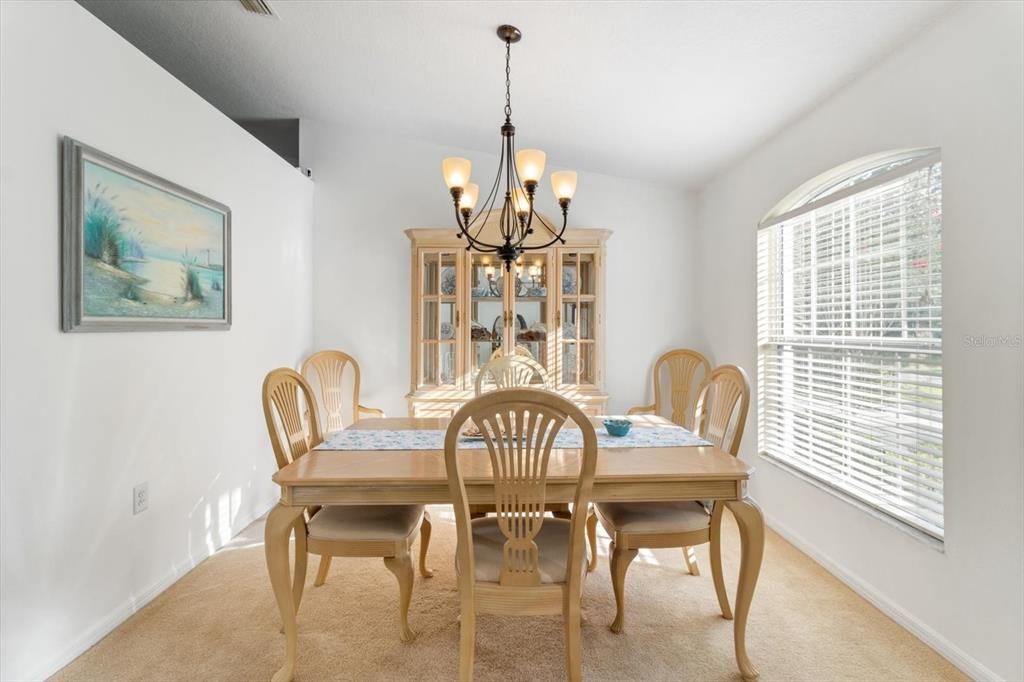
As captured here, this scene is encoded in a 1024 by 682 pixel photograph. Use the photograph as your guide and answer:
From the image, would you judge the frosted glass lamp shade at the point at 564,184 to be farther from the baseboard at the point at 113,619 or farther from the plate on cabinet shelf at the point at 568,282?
the baseboard at the point at 113,619

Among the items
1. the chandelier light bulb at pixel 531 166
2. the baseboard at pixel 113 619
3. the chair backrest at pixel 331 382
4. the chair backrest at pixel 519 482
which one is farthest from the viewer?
the chair backrest at pixel 331 382

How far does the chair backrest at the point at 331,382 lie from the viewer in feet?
11.8

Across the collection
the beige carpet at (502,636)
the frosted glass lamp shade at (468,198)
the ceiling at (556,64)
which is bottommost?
the beige carpet at (502,636)

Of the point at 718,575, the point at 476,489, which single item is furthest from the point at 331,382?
the point at 718,575

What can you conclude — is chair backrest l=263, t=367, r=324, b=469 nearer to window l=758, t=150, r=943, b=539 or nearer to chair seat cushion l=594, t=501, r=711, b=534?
chair seat cushion l=594, t=501, r=711, b=534

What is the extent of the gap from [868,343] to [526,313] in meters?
2.11

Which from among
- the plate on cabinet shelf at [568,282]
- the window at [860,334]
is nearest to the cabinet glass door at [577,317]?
the plate on cabinet shelf at [568,282]

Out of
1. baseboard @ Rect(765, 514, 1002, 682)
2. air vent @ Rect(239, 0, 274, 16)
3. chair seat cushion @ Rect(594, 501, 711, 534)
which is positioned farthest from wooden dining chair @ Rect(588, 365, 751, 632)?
air vent @ Rect(239, 0, 274, 16)

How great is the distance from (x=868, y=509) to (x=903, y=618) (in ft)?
1.40

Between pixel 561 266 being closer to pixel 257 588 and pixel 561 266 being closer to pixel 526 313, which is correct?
pixel 526 313

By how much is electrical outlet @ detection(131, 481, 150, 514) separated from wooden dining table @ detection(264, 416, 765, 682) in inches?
35.6

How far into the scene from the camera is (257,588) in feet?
7.61

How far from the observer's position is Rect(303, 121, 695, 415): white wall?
402 centimetres

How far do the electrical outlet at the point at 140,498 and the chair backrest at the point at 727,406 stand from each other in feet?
8.15
